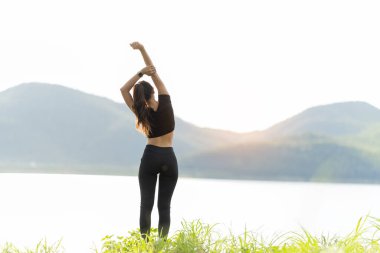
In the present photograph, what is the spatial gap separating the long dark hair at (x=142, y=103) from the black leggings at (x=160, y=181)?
1.06 ft

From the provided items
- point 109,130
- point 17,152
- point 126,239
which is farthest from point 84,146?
point 126,239

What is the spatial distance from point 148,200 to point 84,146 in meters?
185

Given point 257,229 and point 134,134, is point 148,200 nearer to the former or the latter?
point 257,229

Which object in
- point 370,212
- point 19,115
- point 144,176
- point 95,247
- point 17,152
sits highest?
point 19,115

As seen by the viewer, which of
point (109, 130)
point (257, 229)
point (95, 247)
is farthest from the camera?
point (109, 130)

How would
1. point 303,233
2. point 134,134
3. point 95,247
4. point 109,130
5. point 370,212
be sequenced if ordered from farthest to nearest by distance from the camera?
point 109,130 → point 134,134 → point 95,247 → point 303,233 → point 370,212

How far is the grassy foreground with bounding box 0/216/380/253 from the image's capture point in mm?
5758

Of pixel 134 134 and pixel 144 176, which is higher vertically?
pixel 134 134

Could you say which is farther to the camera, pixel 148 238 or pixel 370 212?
pixel 148 238

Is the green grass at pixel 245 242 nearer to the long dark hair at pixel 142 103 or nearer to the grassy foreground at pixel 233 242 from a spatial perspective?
the grassy foreground at pixel 233 242

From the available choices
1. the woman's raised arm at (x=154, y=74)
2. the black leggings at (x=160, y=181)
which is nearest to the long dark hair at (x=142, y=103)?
the woman's raised arm at (x=154, y=74)

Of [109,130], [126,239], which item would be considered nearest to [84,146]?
[109,130]

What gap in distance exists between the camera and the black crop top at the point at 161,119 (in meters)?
7.47

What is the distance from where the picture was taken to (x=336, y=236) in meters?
6.44
